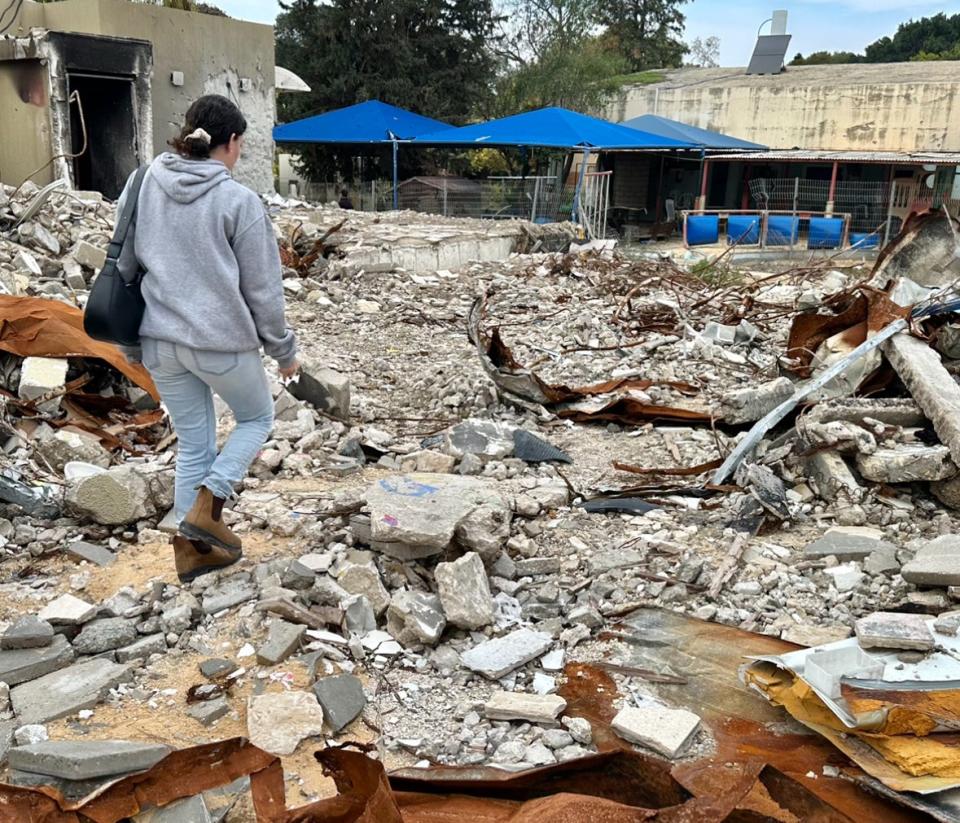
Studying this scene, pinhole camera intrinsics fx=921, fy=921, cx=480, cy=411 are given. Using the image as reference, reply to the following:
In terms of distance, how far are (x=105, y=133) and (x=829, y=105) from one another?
890 inches

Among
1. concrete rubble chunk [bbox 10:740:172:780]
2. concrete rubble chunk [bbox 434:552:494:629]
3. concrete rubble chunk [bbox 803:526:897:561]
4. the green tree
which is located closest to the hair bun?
concrete rubble chunk [bbox 434:552:494:629]

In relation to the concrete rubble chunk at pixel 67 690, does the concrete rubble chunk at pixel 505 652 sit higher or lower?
higher

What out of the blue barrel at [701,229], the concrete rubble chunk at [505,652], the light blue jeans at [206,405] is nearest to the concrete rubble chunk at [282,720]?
the concrete rubble chunk at [505,652]

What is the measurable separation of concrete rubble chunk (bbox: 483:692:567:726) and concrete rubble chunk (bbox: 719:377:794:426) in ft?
10.8

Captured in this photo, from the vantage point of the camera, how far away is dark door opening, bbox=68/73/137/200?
42.0 ft

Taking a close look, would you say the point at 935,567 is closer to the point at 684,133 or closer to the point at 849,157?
the point at 684,133

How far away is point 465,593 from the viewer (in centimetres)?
334

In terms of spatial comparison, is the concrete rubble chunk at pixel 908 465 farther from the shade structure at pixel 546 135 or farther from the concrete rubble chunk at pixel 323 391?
the shade structure at pixel 546 135

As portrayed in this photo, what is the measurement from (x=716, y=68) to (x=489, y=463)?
33165mm

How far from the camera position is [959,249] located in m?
6.90

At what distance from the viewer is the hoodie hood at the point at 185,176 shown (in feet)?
10.5

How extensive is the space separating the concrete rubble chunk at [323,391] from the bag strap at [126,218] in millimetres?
2598

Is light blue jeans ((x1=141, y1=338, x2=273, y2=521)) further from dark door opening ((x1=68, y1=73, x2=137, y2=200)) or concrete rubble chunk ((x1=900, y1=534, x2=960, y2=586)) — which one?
dark door opening ((x1=68, y1=73, x2=137, y2=200))

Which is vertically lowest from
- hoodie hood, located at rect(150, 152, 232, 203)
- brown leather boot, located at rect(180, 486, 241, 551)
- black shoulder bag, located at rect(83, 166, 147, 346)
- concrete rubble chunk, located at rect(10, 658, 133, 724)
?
concrete rubble chunk, located at rect(10, 658, 133, 724)
